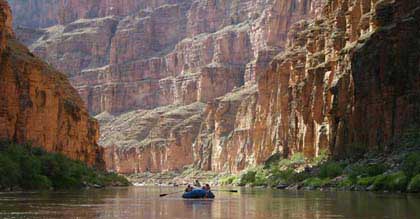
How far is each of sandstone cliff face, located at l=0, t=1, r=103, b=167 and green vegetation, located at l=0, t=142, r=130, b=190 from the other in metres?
5.53

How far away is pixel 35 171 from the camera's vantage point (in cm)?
10131

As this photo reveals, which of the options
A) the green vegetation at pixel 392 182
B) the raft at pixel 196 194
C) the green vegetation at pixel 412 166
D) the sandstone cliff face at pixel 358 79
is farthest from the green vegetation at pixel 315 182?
the raft at pixel 196 194

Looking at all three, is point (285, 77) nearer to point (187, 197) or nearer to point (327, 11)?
point (327, 11)

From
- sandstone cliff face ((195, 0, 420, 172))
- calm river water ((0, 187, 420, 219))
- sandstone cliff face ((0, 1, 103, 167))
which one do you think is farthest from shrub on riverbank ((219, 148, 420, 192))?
sandstone cliff face ((0, 1, 103, 167))

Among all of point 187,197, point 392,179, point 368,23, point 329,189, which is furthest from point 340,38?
point 187,197

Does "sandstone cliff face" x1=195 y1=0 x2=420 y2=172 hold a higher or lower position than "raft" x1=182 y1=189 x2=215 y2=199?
higher

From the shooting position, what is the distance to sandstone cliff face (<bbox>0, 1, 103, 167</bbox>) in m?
114

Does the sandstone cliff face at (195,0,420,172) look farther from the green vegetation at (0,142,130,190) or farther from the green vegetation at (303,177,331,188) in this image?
the green vegetation at (0,142,130,190)

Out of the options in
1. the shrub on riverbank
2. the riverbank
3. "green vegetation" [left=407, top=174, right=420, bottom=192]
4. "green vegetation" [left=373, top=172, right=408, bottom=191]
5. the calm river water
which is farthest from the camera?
the riverbank

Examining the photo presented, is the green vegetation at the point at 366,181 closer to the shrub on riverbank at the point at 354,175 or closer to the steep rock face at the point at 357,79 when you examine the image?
the shrub on riverbank at the point at 354,175

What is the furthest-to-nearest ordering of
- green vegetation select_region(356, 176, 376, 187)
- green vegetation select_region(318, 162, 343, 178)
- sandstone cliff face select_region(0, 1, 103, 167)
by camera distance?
sandstone cliff face select_region(0, 1, 103, 167) < green vegetation select_region(318, 162, 343, 178) < green vegetation select_region(356, 176, 376, 187)

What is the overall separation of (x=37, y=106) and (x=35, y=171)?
29114 millimetres

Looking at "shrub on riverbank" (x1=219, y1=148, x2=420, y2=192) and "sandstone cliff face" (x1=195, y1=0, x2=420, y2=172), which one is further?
"sandstone cliff face" (x1=195, y1=0, x2=420, y2=172)

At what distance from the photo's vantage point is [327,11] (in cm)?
15375
